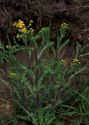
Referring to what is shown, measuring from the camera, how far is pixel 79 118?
10.5ft

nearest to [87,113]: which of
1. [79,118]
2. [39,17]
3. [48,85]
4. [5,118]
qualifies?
[79,118]

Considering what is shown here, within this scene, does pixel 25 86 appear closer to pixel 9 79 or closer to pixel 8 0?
pixel 9 79

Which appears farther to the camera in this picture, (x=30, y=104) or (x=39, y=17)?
(x=39, y=17)

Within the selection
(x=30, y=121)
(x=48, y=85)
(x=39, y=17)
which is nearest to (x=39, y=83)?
(x=48, y=85)

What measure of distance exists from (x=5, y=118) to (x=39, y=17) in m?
Result: 1.26

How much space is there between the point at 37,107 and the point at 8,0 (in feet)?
4.48

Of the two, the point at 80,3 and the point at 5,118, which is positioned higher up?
the point at 80,3

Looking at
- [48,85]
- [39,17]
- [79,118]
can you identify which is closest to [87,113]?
[79,118]

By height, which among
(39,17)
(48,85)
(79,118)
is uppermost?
(39,17)

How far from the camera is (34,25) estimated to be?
4105 mm

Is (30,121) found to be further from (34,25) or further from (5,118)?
(34,25)

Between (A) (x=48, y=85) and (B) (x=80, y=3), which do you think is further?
(B) (x=80, y=3)

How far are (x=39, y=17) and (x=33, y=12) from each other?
3.2 inches

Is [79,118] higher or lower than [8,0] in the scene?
lower
